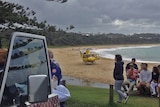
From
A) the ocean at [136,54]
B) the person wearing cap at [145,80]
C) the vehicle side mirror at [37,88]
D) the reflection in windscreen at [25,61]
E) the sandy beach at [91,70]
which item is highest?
the reflection in windscreen at [25,61]

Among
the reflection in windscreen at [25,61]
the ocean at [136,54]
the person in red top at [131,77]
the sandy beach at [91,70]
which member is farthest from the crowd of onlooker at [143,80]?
the ocean at [136,54]

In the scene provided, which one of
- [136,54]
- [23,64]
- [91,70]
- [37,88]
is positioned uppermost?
[23,64]

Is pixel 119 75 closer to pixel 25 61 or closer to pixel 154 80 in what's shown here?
pixel 154 80

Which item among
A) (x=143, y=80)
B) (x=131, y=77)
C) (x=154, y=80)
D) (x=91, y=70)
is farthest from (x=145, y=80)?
(x=91, y=70)

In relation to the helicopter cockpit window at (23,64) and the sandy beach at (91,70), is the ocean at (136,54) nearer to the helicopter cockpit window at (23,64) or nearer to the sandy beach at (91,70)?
the sandy beach at (91,70)

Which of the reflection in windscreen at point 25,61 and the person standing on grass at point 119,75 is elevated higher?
the reflection in windscreen at point 25,61

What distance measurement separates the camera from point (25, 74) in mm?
3809

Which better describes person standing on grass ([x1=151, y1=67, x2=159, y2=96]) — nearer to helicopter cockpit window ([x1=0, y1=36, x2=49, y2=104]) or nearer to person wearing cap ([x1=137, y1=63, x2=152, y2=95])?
person wearing cap ([x1=137, y1=63, x2=152, y2=95])

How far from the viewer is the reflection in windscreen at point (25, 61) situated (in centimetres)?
355

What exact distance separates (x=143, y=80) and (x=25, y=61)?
11439 millimetres

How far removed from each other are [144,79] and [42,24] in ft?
14.7

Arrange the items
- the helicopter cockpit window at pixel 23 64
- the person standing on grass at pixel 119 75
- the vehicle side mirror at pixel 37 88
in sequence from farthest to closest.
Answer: the person standing on grass at pixel 119 75
the helicopter cockpit window at pixel 23 64
the vehicle side mirror at pixel 37 88

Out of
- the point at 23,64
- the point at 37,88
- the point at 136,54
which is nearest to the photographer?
the point at 37,88

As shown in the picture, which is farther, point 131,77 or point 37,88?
point 131,77
